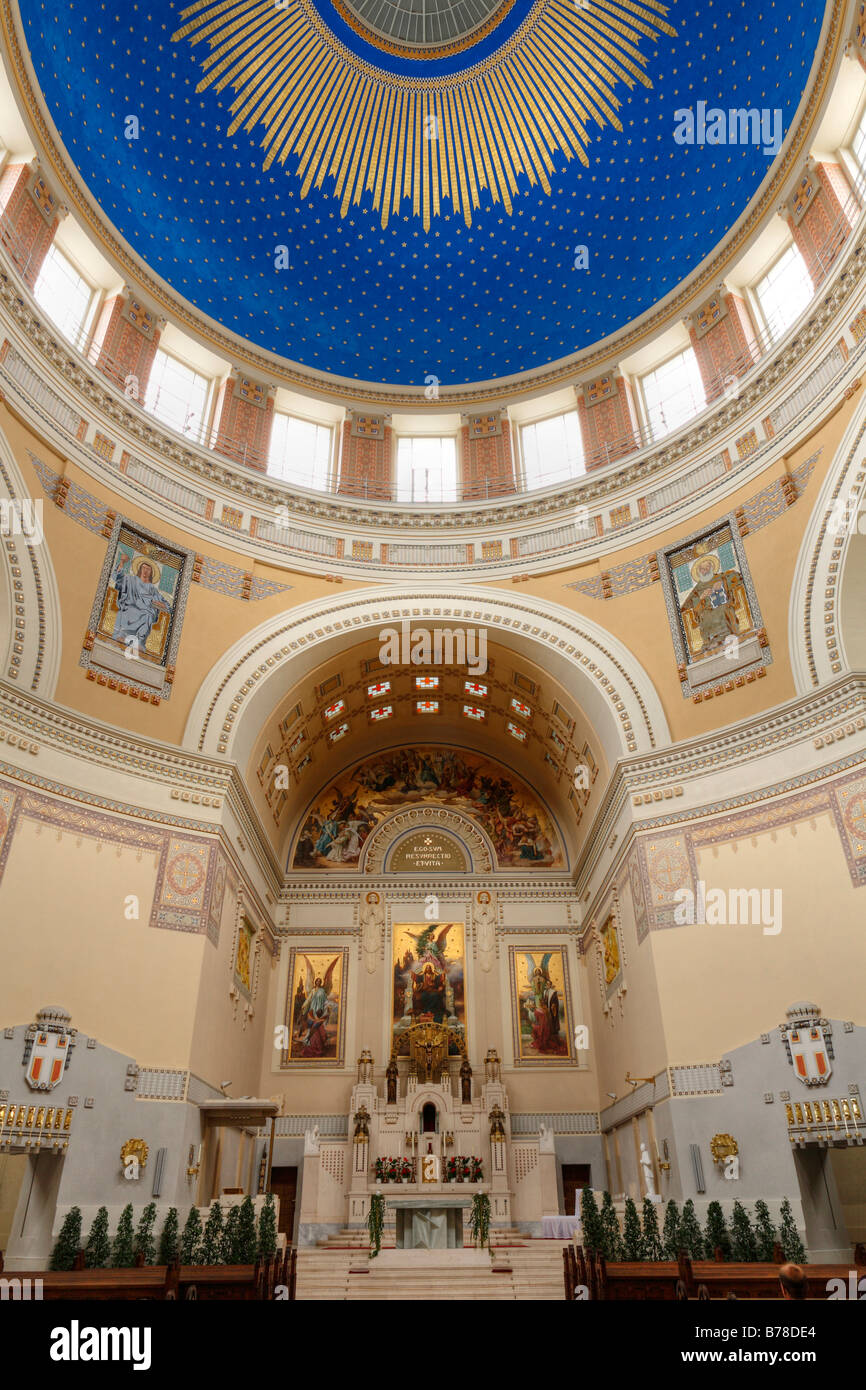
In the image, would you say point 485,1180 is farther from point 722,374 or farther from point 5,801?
point 722,374

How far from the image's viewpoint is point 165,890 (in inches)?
595

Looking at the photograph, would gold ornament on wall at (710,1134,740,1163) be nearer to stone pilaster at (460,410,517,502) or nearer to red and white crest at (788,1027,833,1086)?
red and white crest at (788,1027,833,1086)

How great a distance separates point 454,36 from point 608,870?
892 inches

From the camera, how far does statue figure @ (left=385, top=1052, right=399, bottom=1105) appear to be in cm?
2094

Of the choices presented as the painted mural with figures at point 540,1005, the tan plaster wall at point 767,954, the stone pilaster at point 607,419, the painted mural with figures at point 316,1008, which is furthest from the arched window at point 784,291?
the painted mural with figures at point 316,1008

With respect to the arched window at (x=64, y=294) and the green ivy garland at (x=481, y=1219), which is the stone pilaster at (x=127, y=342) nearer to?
the arched window at (x=64, y=294)

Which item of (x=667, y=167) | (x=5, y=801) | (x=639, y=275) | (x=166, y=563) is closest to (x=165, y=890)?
(x=5, y=801)

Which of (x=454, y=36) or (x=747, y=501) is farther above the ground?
(x=454, y=36)

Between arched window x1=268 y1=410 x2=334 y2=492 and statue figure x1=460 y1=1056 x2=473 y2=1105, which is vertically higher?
arched window x1=268 y1=410 x2=334 y2=492

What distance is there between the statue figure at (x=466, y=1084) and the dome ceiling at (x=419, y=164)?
18868mm

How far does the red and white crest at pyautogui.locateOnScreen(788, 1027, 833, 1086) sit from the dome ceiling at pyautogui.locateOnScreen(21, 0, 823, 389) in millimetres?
18077

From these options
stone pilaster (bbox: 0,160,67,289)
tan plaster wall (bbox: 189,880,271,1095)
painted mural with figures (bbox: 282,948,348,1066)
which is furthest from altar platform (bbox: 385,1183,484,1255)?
stone pilaster (bbox: 0,160,67,289)

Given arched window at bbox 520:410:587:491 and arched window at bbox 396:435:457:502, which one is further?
arched window at bbox 396:435:457:502

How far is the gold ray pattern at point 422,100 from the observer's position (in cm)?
2172
